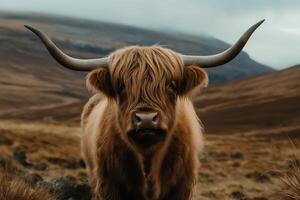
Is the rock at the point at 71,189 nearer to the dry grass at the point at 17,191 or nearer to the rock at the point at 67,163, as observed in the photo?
the dry grass at the point at 17,191

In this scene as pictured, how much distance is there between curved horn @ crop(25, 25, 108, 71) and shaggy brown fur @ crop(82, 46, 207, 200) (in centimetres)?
16

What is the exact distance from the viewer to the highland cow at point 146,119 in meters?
6.00

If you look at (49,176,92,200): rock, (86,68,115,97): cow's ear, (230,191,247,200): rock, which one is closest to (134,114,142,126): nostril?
(86,68,115,97): cow's ear

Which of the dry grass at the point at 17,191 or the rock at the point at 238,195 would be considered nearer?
the dry grass at the point at 17,191

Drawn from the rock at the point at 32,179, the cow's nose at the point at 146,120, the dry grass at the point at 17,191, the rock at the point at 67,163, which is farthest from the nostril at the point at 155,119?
the rock at the point at 67,163

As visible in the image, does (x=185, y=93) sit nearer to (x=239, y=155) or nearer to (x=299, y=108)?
(x=239, y=155)

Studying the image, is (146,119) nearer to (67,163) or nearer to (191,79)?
(191,79)

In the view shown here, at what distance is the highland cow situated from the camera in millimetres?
5996

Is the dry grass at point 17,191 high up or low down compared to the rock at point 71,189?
up

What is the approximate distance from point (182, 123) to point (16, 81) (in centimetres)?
16444

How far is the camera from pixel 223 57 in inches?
252

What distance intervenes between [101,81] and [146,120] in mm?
1112

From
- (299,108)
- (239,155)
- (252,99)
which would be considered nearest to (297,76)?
(252,99)

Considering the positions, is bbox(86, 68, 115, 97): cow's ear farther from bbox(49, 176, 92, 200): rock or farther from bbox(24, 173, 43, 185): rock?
bbox(49, 176, 92, 200): rock
